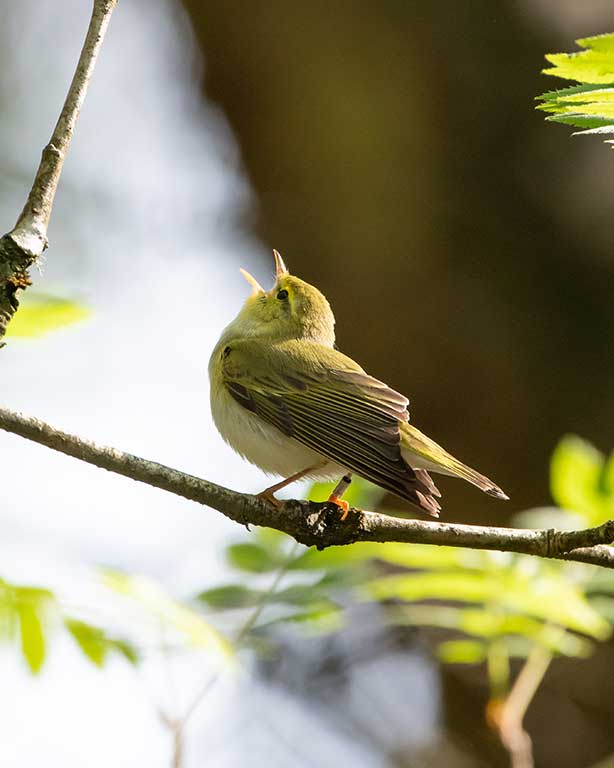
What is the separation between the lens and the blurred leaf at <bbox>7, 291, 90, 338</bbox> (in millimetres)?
1926

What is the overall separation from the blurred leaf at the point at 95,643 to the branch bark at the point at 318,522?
0.29 metres

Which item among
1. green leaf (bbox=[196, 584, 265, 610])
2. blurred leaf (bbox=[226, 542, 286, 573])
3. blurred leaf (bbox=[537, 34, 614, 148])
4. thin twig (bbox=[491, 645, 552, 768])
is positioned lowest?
green leaf (bbox=[196, 584, 265, 610])

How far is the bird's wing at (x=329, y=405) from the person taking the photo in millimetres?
2826

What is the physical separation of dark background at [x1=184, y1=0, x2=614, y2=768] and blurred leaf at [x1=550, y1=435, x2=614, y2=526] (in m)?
2.28

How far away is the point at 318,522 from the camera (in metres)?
2.33

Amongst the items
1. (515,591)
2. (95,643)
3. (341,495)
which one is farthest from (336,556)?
(95,643)

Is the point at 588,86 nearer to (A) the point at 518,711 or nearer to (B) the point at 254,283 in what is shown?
(A) the point at 518,711

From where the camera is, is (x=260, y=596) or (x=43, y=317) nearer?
(x=43, y=317)

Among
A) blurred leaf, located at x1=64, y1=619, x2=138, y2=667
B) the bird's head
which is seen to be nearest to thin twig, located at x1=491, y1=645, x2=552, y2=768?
blurred leaf, located at x1=64, y1=619, x2=138, y2=667

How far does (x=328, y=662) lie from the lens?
6.24 m

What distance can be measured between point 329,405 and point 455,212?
1.99 m

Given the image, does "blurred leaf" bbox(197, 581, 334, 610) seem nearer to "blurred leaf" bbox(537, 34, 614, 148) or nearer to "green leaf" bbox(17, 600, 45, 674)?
"green leaf" bbox(17, 600, 45, 674)

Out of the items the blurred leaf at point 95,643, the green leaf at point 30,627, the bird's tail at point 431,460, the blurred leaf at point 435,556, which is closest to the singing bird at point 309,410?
the bird's tail at point 431,460

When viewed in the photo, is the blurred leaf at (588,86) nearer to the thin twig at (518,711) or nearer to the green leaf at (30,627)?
the green leaf at (30,627)
